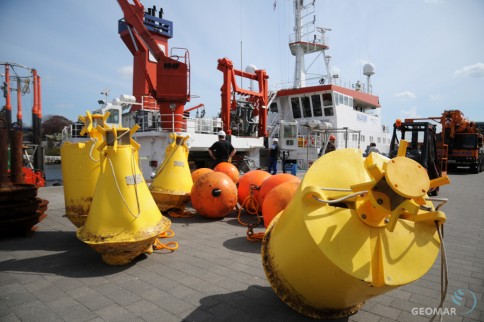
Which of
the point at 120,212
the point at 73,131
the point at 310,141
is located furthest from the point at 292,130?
the point at 120,212

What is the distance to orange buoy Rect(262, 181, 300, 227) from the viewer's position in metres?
4.82

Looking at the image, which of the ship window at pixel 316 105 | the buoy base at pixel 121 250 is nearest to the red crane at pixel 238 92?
the ship window at pixel 316 105

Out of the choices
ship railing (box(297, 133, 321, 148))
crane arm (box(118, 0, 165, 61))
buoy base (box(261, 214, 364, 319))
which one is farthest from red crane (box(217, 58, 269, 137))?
buoy base (box(261, 214, 364, 319))

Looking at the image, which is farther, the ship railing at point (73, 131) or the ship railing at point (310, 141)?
the ship railing at point (310, 141)

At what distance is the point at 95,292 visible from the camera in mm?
2979

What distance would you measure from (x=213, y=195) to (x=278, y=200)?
1617 millimetres

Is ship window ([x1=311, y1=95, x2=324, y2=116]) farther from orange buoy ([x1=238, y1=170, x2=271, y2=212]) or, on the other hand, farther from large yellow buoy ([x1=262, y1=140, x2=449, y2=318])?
large yellow buoy ([x1=262, y1=140, x2=449, y2=318])

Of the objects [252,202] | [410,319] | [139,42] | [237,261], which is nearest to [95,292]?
[237,261]

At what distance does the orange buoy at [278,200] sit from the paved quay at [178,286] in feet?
2.03

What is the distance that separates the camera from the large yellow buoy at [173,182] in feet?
20.6

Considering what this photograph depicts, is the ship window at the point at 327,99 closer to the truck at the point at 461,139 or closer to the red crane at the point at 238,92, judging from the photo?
the red crane at the point at 238,92

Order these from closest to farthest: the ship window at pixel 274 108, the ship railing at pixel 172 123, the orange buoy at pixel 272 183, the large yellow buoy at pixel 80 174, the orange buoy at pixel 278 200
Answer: the large yellow buoy at pixel 80 174, the orange buoy at pixel 278 200, the orange buoy at pixel 272 183, the ship railing at pixel 172 123, the ship window at pixel 274 108

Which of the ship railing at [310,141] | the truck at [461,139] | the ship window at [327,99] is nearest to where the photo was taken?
the truck at [461,139]

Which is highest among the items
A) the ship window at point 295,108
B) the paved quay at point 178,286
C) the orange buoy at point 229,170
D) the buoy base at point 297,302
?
the ship window at point 295,108
